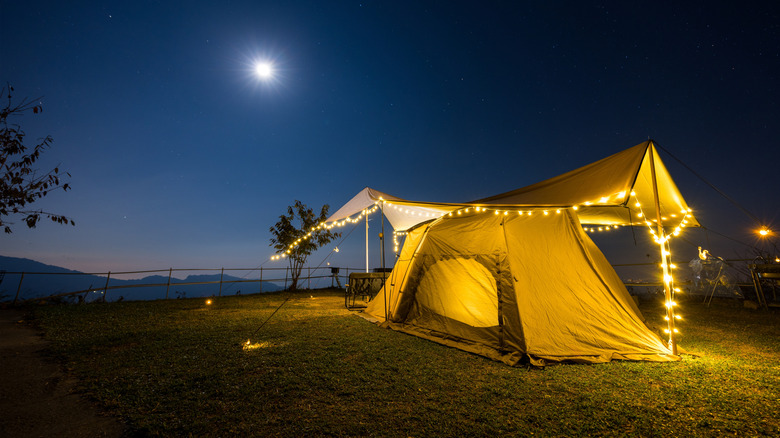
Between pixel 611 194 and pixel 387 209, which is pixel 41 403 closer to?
pixel 387 209

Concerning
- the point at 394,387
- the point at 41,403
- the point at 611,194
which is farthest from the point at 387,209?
the point at 41,403

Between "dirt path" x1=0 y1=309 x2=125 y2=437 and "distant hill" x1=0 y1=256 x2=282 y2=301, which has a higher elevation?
"distant hill" x1=0 y1=256 x2=282 y2=301

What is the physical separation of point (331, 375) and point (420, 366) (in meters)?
1.13

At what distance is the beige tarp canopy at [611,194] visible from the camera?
4637 mm

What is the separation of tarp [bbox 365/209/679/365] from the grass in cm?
43

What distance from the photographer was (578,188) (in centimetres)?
525

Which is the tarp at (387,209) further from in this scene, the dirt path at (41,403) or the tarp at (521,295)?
the dirt path at (41,403)

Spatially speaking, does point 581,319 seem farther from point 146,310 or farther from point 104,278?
point 104,278

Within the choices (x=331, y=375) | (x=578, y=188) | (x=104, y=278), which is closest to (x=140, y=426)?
(x=331, y=375)

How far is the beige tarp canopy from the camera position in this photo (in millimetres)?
4637

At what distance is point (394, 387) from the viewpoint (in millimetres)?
3029

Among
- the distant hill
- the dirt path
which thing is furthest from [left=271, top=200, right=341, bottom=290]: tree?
the dirt path

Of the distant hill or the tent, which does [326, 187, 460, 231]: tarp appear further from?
the distant hill

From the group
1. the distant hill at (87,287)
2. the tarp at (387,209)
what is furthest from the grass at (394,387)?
the distant hill at (87,287)
